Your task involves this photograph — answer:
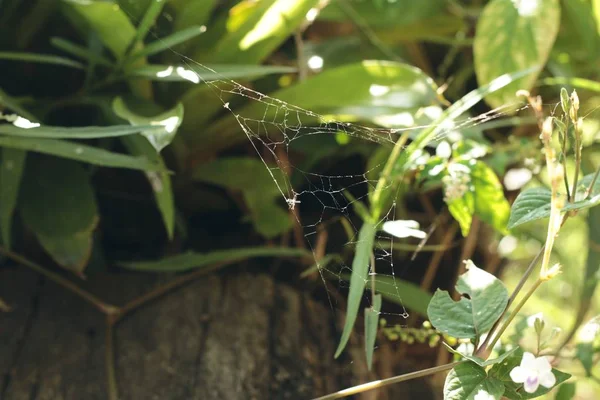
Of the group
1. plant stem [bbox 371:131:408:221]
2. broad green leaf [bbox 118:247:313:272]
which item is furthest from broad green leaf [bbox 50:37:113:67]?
plant stem [bbox 371:131:408:221]

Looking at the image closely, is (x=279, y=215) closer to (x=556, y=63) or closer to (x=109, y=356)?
(x=109, y=356)

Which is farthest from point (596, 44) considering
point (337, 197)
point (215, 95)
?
point (215, 95)

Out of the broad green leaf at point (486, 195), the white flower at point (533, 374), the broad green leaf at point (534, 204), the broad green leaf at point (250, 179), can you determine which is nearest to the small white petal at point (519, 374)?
the white flower at point (533, 374)

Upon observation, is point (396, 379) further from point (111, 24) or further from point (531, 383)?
point (111, 24)

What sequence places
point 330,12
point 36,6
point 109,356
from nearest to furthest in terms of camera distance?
1. point 109,356
2. point 36,6
3. point 330,12

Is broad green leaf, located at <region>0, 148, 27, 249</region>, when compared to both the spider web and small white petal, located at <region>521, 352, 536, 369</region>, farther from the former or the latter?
small white petal, located at <region>521, 352, 536, 369</region>

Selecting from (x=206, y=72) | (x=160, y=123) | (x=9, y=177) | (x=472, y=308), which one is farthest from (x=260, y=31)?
(x=472, y=308)

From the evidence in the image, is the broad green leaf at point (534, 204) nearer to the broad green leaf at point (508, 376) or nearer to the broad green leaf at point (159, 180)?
the broad green leaf at point (508, 376)
